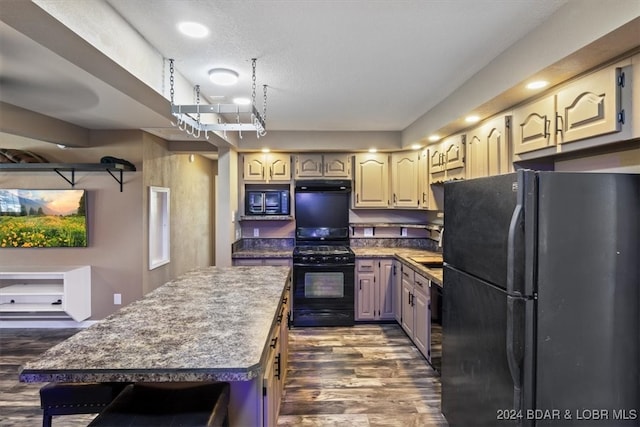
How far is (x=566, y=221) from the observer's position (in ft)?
4.68

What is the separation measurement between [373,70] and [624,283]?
1852 millimetres

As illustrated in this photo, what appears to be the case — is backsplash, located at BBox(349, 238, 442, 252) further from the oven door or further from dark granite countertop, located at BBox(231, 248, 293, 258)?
dark granite countertop, located at BBox(231, 248, 293, 258)

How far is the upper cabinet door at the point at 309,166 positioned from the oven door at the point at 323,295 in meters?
1.23

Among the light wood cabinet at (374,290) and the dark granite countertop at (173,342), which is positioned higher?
the dark granite countertop at (173,342)

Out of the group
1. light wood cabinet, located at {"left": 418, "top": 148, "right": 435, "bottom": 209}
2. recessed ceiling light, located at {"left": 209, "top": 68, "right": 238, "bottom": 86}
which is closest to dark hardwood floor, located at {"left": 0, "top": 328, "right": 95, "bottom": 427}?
recessed ceiling light, located at {"left": 209, "top": 68, "right": 238, "bottom": 86}

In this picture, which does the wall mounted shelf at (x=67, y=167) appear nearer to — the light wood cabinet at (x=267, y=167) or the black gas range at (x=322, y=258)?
the light wood cabinet at (x=267, y=167)

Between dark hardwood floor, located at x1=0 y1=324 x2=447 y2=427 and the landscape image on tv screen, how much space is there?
42.2 inches

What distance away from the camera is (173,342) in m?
1.42

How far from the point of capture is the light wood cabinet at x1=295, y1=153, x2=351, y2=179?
4.45 metres

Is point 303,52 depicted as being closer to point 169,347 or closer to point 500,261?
point 500,261

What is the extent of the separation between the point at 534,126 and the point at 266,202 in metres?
3.18

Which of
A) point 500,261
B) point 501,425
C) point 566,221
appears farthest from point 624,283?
point 501,425

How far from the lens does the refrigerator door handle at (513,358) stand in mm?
1443

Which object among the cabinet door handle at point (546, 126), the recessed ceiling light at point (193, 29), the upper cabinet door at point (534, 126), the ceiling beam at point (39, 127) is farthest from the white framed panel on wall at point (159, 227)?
the cabinet door handle at point (546, 126)
